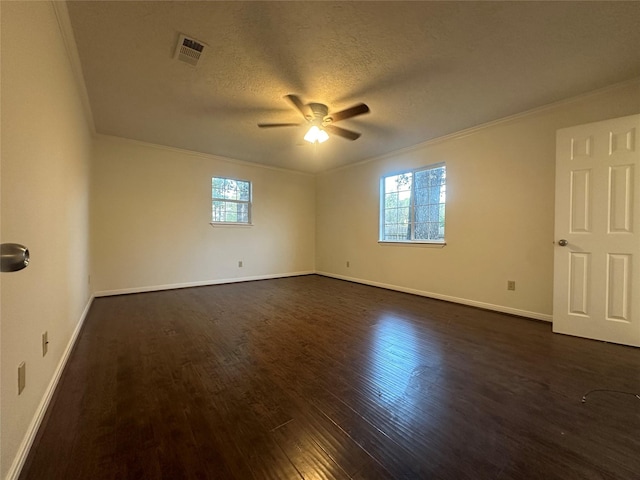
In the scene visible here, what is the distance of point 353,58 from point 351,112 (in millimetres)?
535

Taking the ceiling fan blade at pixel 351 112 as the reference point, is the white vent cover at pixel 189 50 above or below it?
above

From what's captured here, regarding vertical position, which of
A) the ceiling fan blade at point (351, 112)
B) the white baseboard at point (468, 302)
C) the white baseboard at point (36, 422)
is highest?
the ceiling fan blade at point (351, 112)

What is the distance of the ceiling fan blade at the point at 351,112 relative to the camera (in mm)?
2498

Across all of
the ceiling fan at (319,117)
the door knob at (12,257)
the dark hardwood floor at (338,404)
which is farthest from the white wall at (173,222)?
the door knob at (12,257)

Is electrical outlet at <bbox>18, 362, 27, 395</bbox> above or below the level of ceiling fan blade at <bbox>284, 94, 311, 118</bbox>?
below

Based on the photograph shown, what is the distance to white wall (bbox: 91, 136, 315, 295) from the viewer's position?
13.2 feet

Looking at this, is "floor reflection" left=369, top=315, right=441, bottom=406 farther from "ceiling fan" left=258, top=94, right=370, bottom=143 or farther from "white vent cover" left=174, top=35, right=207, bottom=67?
"white vent cover" left=174, top=35, right=207, bottom=67

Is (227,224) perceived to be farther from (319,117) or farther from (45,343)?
(45,343)

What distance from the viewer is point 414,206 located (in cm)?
442

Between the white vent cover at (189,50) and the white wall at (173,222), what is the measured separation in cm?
274

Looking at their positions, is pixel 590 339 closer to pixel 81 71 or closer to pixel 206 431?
pixel 206 431

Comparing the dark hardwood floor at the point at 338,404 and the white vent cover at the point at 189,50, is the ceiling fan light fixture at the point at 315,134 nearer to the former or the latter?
the white vent cover at the point at 189,50

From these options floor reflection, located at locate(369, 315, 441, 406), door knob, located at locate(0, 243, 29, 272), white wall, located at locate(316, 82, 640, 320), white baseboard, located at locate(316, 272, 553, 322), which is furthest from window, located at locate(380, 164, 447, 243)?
door knob, located at locate(0, 243, 29, 272)

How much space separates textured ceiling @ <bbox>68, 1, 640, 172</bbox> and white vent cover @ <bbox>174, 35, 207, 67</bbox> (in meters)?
0.06
